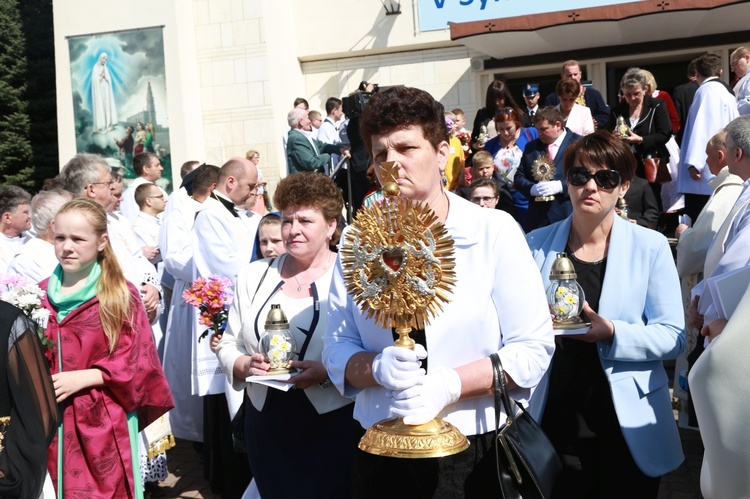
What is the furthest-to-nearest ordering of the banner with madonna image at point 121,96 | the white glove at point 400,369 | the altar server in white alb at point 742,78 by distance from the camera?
the banner with madonna image at point 121,96
the altar server in white alb at point 742,78
the white glove at point 400,369

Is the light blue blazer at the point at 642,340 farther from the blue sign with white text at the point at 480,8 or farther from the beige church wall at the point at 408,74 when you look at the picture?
the beige church wall at the point at 408,74

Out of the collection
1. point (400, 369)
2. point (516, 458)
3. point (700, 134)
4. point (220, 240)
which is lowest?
point (516, 458)

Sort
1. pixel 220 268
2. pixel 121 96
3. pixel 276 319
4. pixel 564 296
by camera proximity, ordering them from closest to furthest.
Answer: pixel 564 296, pixel 276 319, pixel 220 268, pixel 121 96

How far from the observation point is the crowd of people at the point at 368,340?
107 inches

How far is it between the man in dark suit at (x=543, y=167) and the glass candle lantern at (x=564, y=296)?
4.01m

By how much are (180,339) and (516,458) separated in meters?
5.08

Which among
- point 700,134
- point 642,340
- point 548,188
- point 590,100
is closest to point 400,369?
point 642,340

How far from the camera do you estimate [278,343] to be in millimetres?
3773

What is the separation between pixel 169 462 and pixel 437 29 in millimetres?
13719

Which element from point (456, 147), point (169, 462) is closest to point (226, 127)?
point (456, 147)

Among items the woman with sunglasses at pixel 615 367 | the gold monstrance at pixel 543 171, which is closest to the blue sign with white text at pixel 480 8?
the gold monstrance at pixel 543 171

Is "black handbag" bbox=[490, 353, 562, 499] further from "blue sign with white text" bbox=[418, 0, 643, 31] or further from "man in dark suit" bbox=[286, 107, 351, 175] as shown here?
"blue sign with white text" bbox=[418, 0, 643, 31]

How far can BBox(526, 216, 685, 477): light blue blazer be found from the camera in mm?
3590

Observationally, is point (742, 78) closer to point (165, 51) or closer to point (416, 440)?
point (416, 440)
